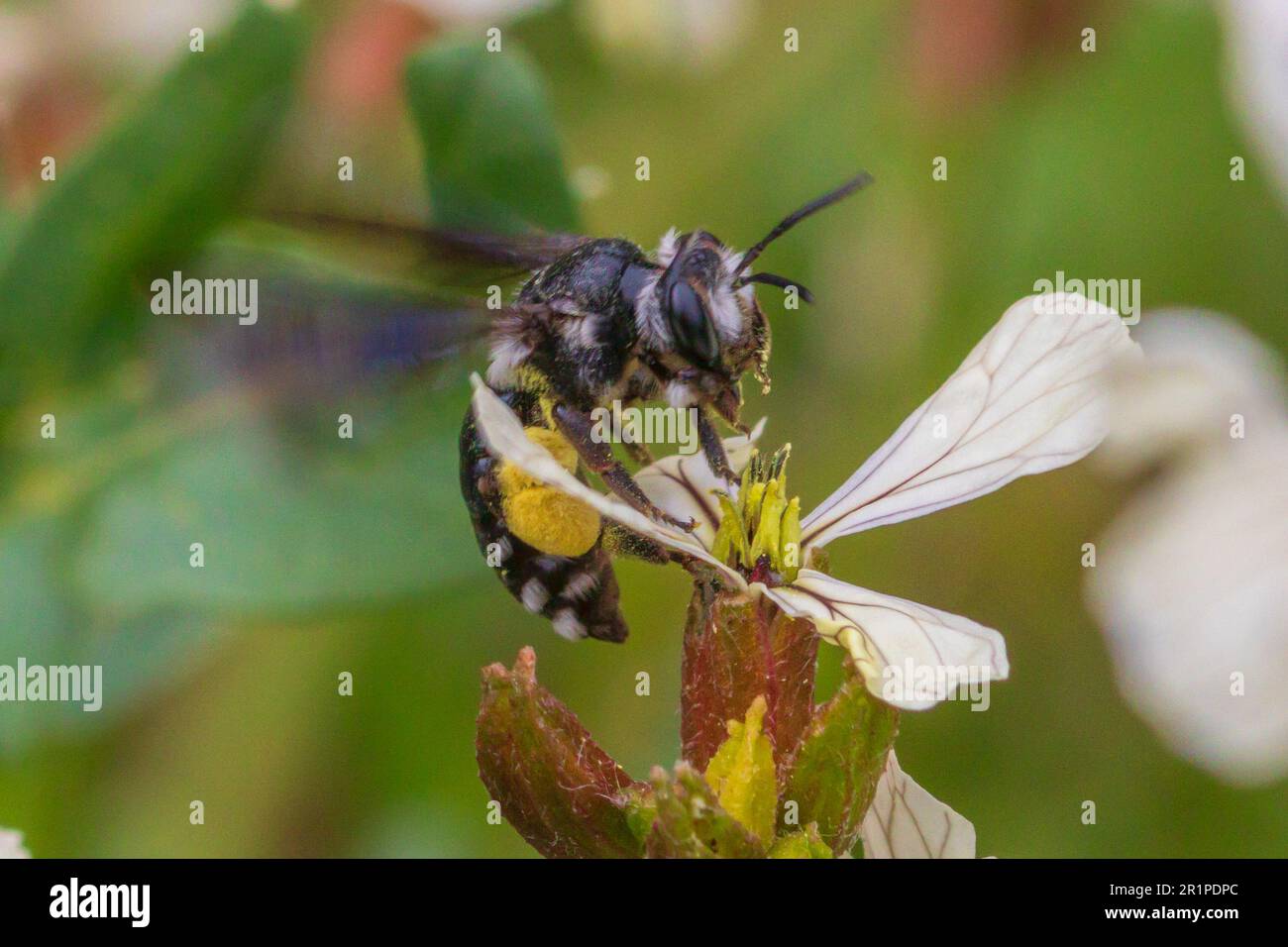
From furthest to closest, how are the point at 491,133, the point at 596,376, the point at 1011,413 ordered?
the point at 491,133 → the point at 596,376 → the point at 1011,413

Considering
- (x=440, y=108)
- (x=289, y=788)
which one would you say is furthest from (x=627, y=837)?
(x=289, y=788)

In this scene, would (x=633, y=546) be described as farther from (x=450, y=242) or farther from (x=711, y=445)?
(x=450, y=242)

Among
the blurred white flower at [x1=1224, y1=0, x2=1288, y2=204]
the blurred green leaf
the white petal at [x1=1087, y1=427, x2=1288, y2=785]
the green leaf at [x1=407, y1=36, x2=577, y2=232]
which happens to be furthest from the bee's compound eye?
the blurred white flower at [x1=1224, y1=0, x2=1288, y2=204]

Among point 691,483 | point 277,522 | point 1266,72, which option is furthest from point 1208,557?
point 277,522

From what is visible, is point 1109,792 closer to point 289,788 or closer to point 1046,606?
point 1046,606

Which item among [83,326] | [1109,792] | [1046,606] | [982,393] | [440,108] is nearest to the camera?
[982,393]

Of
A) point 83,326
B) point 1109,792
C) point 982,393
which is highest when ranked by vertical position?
point 83,326
